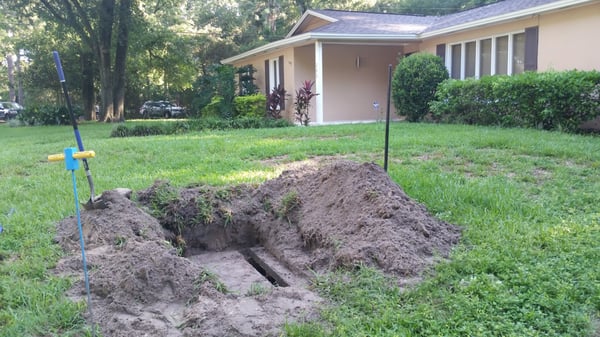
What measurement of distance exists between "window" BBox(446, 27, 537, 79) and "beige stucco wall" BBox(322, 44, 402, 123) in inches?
101

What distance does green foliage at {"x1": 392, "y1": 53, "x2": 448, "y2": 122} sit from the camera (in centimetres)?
1244

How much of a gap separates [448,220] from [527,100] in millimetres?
6349

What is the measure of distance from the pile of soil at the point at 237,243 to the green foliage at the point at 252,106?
1077cm

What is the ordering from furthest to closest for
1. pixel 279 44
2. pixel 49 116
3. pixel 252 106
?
pixel 49 116, pixel 252 106, pixel 279 44

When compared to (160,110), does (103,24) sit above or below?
above

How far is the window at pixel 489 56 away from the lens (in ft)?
37.6

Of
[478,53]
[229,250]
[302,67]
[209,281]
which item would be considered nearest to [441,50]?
Result: [478,53]

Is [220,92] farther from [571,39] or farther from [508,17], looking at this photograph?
[571,39]

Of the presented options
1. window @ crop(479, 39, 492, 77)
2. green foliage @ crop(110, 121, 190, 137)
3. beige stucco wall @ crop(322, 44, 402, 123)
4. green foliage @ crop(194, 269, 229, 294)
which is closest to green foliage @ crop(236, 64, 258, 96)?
beige stucco wall @ crop(322, 44, 402, 123)

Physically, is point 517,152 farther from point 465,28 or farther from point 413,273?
point 465,28

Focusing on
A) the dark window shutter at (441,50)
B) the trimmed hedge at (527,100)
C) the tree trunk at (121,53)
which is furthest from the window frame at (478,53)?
the tree trunk at (121,53)

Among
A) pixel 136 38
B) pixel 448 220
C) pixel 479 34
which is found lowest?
pixel 448 220

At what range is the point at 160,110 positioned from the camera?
89.2 ft

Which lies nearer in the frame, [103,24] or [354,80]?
[354,80]
